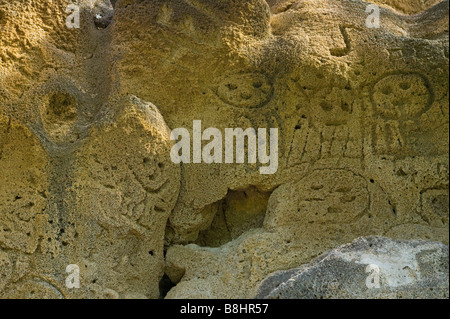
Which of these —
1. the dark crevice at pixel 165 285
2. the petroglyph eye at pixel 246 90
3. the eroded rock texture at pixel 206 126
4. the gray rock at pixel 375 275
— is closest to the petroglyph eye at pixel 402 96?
the eroded rock texture at pixel 206 126

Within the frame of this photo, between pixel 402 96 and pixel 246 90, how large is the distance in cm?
71

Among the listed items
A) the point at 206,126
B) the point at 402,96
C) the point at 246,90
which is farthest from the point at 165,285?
the point at 402,96

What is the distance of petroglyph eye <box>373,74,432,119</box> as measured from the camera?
10.9ft

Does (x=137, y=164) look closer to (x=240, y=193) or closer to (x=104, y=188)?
(x=104, y=188)

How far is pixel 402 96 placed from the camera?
332 cm

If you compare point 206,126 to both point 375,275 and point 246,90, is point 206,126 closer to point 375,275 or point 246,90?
point 246,90

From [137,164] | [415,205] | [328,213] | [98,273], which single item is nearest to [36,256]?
[98,273]

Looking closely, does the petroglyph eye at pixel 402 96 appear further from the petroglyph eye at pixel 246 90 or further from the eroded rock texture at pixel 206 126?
the petroglyph eye at pixel 246 90

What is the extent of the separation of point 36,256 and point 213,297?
769 mm

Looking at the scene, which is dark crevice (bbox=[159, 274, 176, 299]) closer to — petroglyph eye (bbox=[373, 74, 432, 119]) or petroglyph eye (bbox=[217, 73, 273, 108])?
petroglyph eye (bbox=[217, 73, 273, 108])

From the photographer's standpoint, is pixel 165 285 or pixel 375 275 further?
pixel 165 285

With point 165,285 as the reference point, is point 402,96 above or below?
above

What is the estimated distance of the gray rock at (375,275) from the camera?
274 centimetres

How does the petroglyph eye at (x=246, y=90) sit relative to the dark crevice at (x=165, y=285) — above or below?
above
